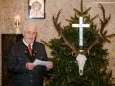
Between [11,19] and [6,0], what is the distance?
0.33 meters

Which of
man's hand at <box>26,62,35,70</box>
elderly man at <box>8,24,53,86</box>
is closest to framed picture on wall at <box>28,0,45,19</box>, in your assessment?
elderly man at <box>8,24,53,86</box>

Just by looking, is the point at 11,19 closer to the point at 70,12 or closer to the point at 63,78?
the point at 70,12

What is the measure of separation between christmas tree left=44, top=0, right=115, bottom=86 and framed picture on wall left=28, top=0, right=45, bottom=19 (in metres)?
1.04

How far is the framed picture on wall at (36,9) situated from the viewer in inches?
168

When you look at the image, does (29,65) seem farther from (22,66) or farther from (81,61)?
(81,61)

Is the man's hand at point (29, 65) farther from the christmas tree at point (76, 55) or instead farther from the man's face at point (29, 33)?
the christmas tree at point (76, 55)

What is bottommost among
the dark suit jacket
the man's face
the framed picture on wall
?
the dark suit jacket

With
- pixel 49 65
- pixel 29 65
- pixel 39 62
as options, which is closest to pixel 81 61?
pixel 49 65

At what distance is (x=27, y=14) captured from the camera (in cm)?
433

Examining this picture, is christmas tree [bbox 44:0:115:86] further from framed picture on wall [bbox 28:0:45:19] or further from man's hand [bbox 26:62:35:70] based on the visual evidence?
framed picture on wall [bbox 28:0:45:19]

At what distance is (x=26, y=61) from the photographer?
10.0 ft

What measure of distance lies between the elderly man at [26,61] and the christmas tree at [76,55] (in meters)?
0.23

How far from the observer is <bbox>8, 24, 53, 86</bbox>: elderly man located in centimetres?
300

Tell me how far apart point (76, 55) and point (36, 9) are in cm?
146
